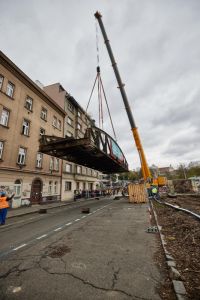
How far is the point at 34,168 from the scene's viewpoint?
59.2ft

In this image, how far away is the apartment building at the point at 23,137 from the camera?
14.9 meters

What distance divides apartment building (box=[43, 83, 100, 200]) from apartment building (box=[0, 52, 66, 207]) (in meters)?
3.22

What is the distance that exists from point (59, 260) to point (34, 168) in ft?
50.4

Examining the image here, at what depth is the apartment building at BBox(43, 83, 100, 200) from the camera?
82.5 feet

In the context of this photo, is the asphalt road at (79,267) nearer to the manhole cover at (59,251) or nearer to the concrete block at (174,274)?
the manhole cover at (59,251)

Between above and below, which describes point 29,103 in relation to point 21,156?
above

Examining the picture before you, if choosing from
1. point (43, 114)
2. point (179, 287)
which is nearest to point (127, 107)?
point (43, 114)

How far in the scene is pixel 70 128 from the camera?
27.8 m

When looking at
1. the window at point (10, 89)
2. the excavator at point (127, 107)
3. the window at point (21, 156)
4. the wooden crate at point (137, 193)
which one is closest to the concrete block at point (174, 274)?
the excavator at point (127, 107)

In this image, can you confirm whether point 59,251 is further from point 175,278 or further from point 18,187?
point 18,187

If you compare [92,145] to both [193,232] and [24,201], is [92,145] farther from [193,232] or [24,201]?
[24,201]

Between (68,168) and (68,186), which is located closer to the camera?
(68,186)

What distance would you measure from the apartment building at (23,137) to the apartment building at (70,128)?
322 centimetres

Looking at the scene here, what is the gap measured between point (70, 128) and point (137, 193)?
16264 mm
